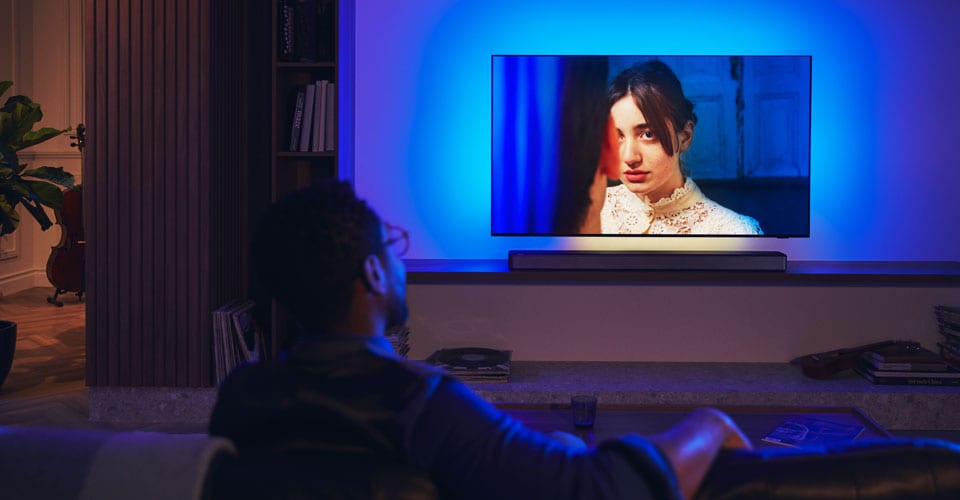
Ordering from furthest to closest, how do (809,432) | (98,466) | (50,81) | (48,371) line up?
(50,81) → (48,371) → (809,432) → (98,466)

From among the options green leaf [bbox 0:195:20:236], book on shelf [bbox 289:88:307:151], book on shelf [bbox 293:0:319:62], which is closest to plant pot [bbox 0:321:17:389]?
green leaf [bbox 0:195:20:236]

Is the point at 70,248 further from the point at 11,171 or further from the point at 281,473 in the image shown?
the point at 281,473

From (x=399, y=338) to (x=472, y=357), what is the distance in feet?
0.97

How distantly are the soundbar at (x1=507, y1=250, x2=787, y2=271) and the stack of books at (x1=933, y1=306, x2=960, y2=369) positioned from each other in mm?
767

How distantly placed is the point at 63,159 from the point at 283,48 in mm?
4622

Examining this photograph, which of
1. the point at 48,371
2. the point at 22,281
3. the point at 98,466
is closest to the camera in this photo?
the point at 98,466

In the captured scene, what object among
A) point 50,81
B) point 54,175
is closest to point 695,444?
point 54,175

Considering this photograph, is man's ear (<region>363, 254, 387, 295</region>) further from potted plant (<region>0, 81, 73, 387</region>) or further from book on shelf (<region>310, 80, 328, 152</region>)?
potted plant (<region>0, 81, 73, 387</region>)

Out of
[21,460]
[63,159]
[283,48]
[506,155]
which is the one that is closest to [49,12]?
[63,159]

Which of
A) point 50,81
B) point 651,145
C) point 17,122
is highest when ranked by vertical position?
point 50,81

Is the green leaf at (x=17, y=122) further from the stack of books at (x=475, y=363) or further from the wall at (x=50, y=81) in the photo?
the wall at (x=50, y=81)

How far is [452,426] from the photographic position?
2.91 feet

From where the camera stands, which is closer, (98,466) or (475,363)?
(98,466)

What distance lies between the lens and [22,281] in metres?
7.15
